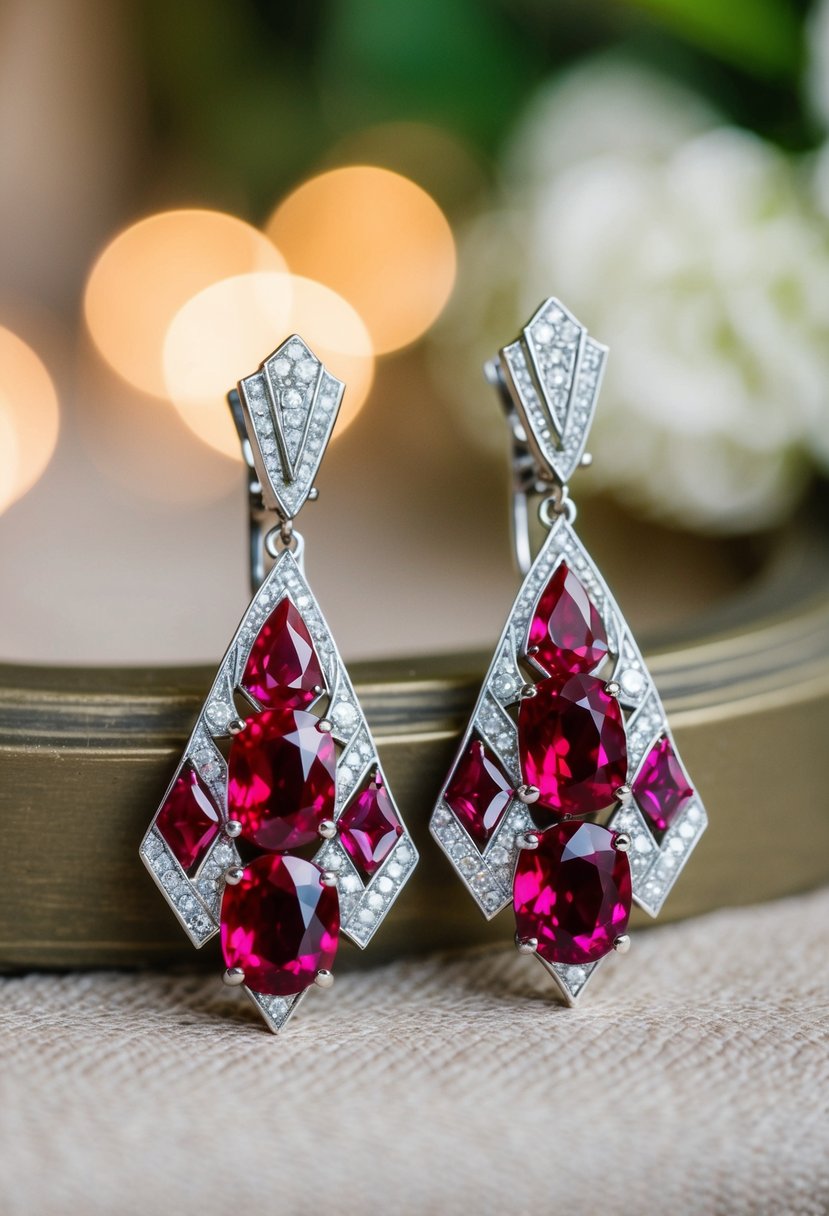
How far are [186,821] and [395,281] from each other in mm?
865

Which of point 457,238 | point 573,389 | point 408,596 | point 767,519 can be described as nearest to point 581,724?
point 573,389

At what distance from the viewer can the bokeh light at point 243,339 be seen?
3.87ft

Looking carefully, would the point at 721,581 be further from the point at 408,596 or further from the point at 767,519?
the point at 408,596

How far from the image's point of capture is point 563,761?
534mm

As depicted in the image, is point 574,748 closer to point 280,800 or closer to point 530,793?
point 530,793

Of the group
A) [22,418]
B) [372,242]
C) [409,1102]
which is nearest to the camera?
[409,1102]

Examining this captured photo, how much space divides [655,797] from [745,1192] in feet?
0.57

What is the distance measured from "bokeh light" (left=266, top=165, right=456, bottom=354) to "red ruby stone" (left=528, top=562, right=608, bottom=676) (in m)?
0.74

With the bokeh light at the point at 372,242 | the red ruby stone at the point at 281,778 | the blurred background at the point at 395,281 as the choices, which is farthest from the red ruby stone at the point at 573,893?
the bokeh light at the point at 372,242

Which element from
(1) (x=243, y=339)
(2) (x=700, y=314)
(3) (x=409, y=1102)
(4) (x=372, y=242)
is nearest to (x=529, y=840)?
(3) (x=409, y=1102)

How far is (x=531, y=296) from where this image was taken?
108cm

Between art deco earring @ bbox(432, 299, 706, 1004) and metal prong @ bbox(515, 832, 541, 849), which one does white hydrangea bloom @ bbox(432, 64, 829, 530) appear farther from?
metal prong @ bbox(515, 832, 541, 849)

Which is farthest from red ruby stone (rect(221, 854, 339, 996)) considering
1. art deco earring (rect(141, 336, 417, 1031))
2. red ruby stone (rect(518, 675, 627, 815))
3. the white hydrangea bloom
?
the white hydrangea bloom

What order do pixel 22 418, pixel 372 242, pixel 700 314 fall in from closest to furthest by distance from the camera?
pixel 700 314 → pixel 22 418 → pixel 372 242
